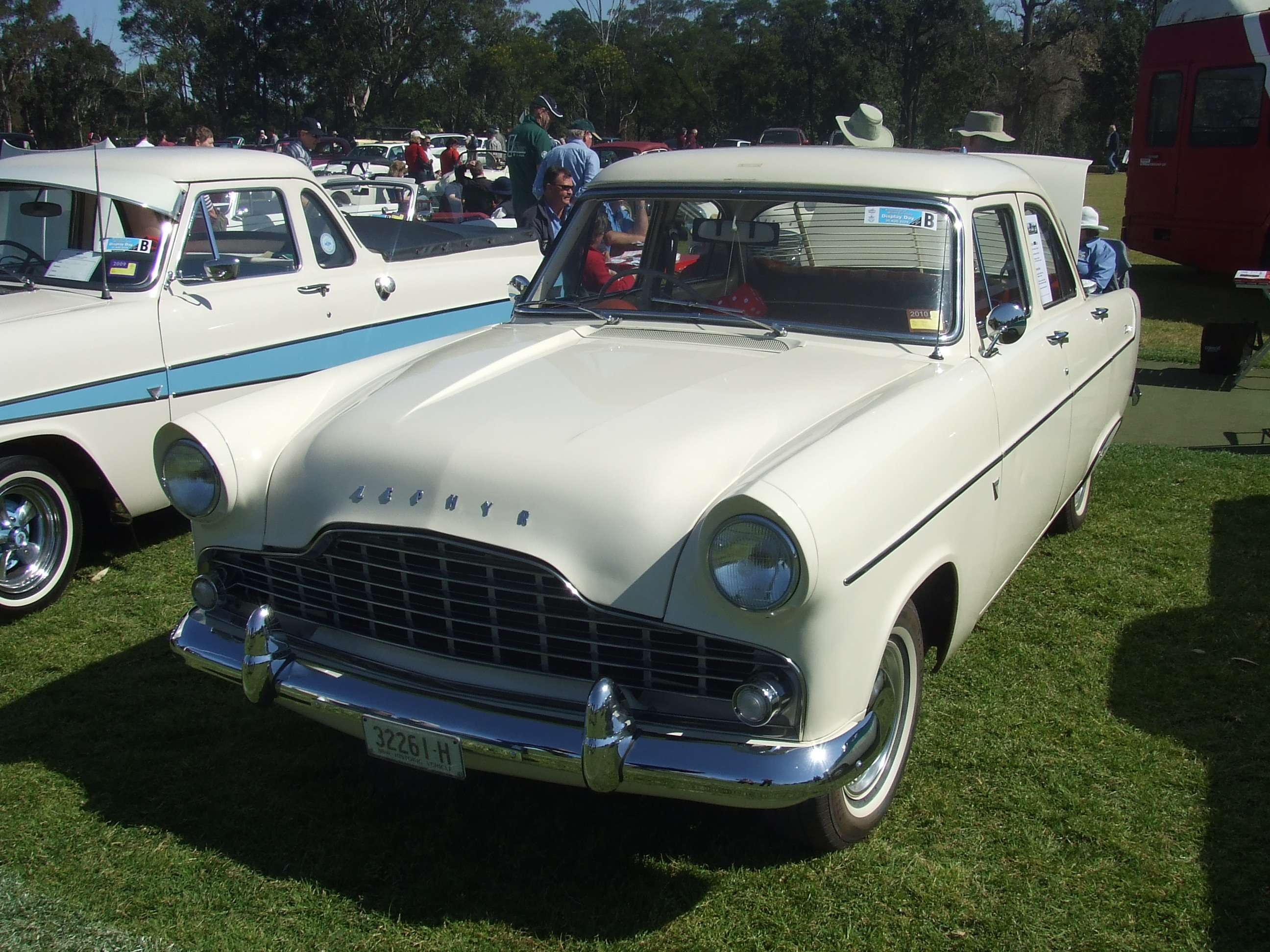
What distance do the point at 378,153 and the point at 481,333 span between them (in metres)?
27.5

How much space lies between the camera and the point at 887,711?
2.85 meters

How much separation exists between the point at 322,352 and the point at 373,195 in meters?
8.26

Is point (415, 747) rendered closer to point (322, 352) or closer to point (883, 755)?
point (883, 755)

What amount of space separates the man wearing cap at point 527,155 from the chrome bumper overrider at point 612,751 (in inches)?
264

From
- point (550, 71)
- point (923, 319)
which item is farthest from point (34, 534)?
point (550, 71)

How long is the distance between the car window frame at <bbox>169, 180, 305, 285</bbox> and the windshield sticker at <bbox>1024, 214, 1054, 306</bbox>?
343cm

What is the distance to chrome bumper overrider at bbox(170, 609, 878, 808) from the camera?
2391mm

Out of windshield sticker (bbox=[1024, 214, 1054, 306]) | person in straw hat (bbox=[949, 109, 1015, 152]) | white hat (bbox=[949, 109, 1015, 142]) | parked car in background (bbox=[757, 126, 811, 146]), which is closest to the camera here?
windshield sticker (bbox=[1024, 214, 1054, 306])

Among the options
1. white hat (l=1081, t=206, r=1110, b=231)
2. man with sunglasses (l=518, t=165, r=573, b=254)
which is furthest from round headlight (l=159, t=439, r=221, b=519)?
white hat (l=1081, t=206, r=1110, b=231)

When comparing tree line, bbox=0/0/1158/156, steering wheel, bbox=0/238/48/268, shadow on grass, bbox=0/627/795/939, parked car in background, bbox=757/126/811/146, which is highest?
tree line, bbox=0/0/1158/156

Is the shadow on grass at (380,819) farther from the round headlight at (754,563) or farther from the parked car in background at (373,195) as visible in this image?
the parked car in background at (373,195)

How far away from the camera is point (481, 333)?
394cm

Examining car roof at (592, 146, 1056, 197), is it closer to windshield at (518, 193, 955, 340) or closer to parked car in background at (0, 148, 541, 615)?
windshield at (518, 193, 955, 340)

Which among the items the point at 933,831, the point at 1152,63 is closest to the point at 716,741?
the point at 933,831
